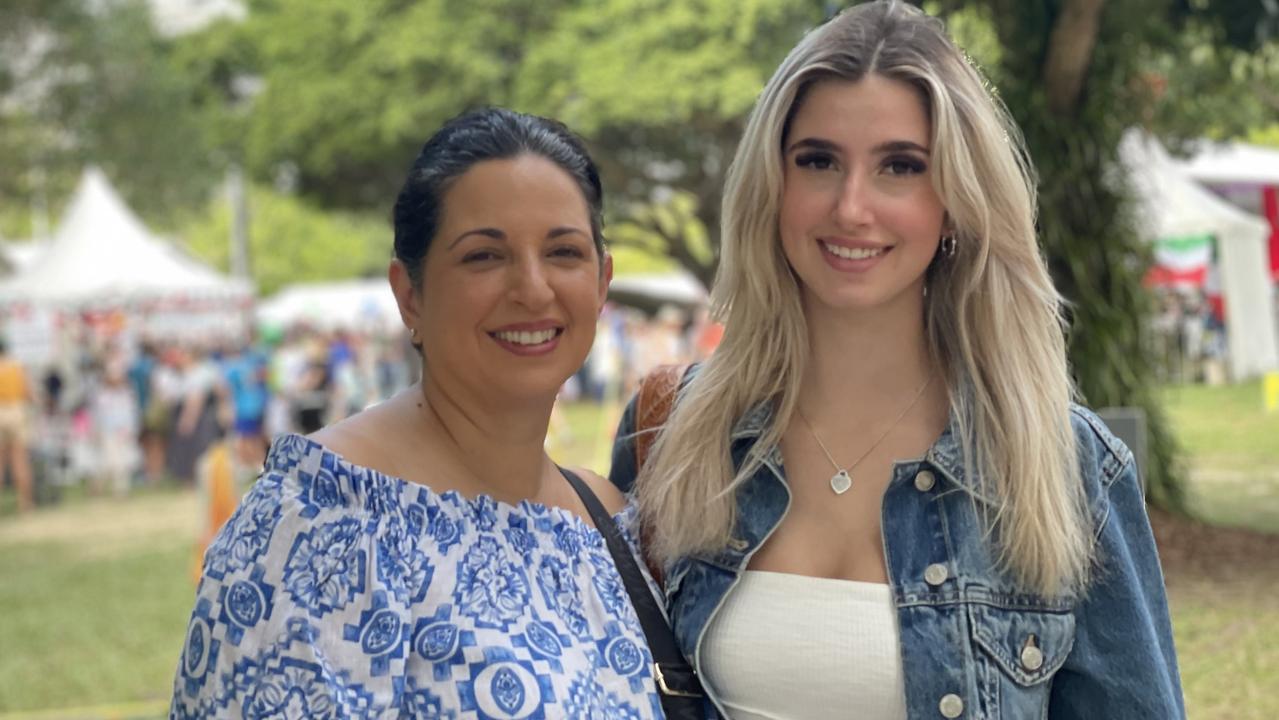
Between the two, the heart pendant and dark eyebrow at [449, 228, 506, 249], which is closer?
dark eyebrow at [449, 228, 506, 249]

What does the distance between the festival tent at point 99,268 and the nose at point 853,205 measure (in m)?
21.2

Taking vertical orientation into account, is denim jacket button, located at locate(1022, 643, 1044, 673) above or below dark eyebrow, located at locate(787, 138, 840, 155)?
below

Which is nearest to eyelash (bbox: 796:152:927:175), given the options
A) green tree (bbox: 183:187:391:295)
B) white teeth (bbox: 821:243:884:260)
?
white teeth (bbox: 821:243:884:260)

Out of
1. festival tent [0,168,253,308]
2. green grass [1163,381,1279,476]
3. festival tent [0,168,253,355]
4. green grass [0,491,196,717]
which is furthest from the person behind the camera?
festival tent [0,168,253,308]

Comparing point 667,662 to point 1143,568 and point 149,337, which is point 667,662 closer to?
point 1143,568

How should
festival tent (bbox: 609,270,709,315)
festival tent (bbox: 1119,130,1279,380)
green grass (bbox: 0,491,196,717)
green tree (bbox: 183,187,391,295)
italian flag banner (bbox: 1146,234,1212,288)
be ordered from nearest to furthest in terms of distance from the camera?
festival tent (bbox: 1119,130,1279,380) → italian flag banner (bbox: 1146,234,1212,288) → green grass (bbox: 0,491,196,717) → festival tent (bbox: 609,270,709,315) → green tree (bbox: 183,187,391,295)

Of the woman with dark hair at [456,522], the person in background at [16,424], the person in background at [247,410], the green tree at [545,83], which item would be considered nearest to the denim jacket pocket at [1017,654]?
the woman with dark hair at [456,522]

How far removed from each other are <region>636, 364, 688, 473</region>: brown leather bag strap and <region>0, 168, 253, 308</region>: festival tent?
20.6m

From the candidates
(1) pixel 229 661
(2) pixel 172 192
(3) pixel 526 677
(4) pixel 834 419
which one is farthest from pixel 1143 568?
(2) pixel 172 192

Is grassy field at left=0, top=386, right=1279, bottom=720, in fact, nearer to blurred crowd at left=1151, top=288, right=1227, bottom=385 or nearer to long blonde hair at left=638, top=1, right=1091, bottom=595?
blurred crowd at left=1151, top=288, right=1227, bottom=385

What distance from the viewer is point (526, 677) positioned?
214 centimetres

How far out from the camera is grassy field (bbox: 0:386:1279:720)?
5133 millimetres

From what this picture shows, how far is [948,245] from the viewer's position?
8.63ft

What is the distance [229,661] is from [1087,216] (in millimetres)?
7055
